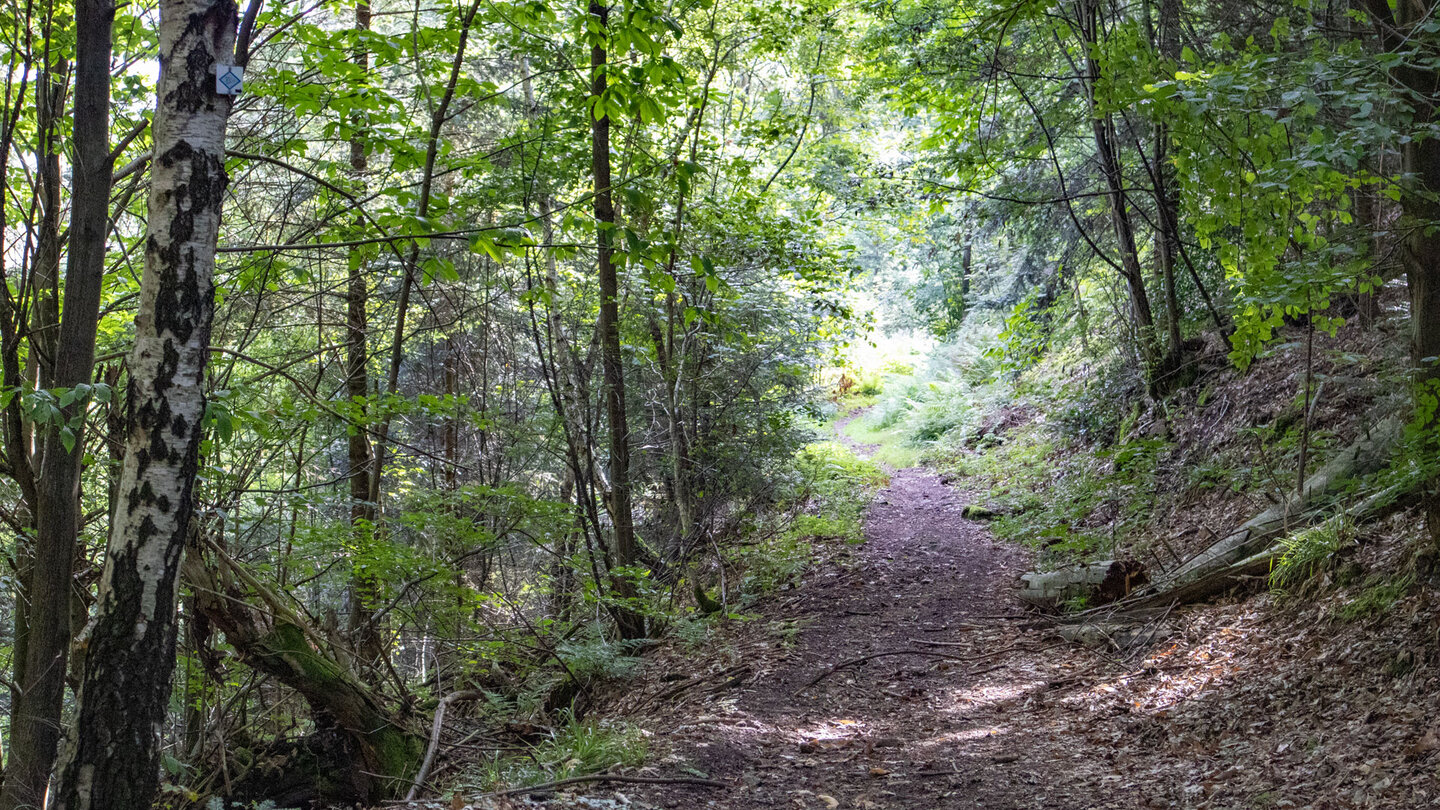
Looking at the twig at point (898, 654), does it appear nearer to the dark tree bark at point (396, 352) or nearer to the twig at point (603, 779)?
the twig at point (603, 779)

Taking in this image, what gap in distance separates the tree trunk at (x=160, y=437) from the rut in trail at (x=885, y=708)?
96.1 inches

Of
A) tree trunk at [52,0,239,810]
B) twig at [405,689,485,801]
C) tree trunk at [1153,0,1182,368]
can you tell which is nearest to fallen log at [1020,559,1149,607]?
tree trunk at [1153,0,1182,368]

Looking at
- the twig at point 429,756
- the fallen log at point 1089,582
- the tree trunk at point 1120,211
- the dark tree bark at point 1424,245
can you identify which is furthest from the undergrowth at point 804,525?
the dark tree bark at point 1424,245

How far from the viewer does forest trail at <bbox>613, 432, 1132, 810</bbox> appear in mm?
4648

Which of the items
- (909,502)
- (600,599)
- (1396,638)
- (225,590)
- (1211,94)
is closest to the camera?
(1211,94)

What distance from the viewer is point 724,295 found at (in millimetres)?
10078

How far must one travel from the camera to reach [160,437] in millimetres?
2891

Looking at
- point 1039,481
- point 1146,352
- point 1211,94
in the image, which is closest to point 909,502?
point 1039,481

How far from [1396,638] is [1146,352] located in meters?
6.61

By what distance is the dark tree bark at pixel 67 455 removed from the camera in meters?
3.89

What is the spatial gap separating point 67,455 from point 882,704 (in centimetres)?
546

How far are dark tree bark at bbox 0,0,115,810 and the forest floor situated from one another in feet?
8.64

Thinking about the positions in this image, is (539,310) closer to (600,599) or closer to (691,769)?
(600,599)

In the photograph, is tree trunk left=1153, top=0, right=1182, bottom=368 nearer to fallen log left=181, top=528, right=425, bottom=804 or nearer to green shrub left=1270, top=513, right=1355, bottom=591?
green shrub left=1270, top=513, right=1355, bottom=591
